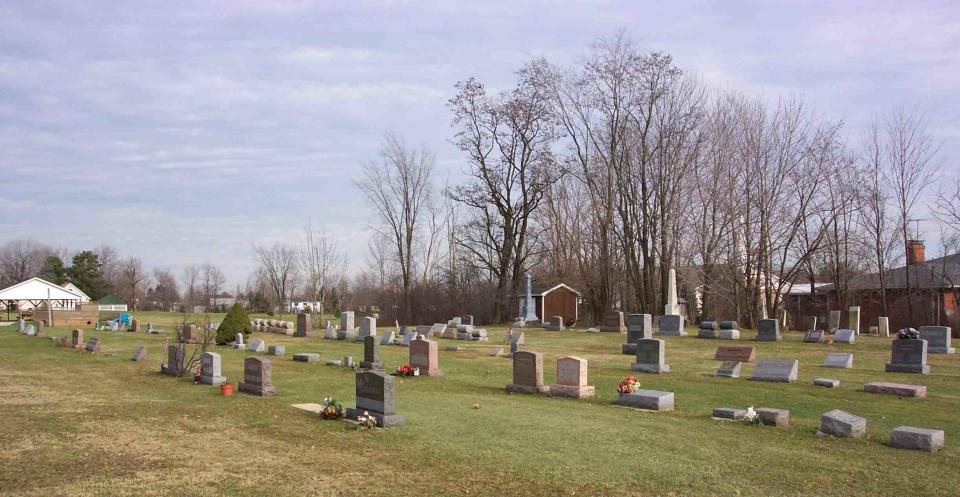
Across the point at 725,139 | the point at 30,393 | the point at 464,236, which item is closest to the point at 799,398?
the point at 30,393

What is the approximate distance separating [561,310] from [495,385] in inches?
1349

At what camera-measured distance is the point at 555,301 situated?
167ft

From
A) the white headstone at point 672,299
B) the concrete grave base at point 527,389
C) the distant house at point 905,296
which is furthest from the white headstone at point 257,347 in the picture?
the distant house at point 905,296

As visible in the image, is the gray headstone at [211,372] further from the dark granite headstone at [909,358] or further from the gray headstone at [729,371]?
the dark granite headstone at [909,358]

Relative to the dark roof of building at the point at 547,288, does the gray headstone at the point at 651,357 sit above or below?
below

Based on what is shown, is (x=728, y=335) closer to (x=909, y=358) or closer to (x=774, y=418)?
(x=909, y=358)

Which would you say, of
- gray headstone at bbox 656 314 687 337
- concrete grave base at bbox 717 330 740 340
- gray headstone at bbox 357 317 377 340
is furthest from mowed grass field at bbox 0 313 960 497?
gray headstone at bbox 656 314 687 337

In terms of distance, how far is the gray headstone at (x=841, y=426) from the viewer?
10.4 meters

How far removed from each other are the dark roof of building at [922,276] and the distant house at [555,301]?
691 inches

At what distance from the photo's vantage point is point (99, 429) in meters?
10.8

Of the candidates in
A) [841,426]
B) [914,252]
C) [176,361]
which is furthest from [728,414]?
[914,252]

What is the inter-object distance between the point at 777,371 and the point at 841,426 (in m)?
7.06

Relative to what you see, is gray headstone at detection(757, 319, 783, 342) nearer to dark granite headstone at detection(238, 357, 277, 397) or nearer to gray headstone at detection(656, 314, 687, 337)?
gray headstone at detection(656, 314, 687, 337)

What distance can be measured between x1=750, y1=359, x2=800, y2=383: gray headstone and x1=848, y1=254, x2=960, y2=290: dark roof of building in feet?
94.9
